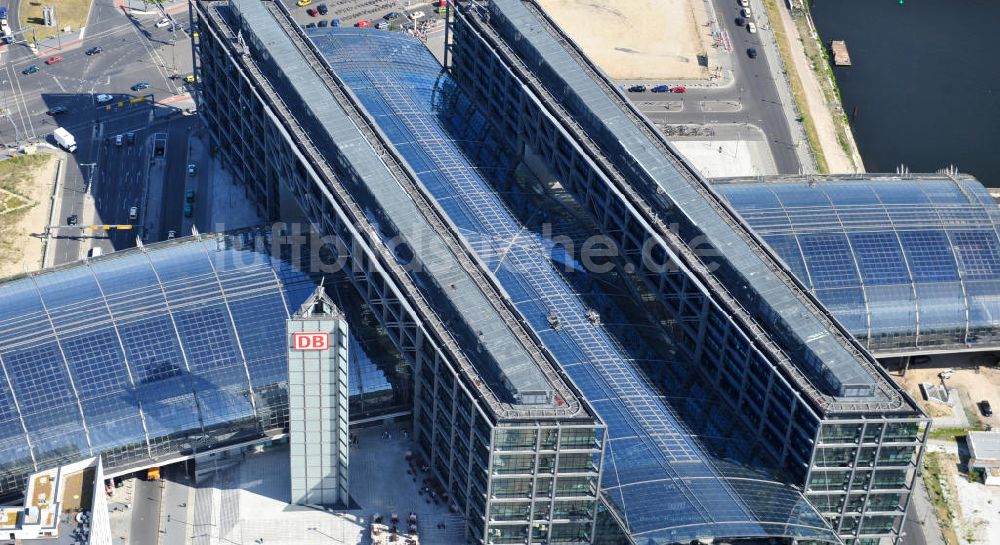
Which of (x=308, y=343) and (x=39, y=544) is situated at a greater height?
(x=308, y=343)

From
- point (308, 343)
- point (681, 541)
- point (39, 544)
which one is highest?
point (308, 343)

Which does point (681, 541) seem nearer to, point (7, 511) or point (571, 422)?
point (571, 422)

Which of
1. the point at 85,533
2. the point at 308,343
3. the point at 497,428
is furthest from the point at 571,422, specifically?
the point at 85,533

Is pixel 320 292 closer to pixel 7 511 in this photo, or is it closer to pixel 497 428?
pixel 497 428

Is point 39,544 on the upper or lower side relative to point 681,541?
lower

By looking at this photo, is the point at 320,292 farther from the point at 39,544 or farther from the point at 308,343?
the point at 39,544

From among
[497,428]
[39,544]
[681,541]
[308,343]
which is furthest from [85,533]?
[681,541]
